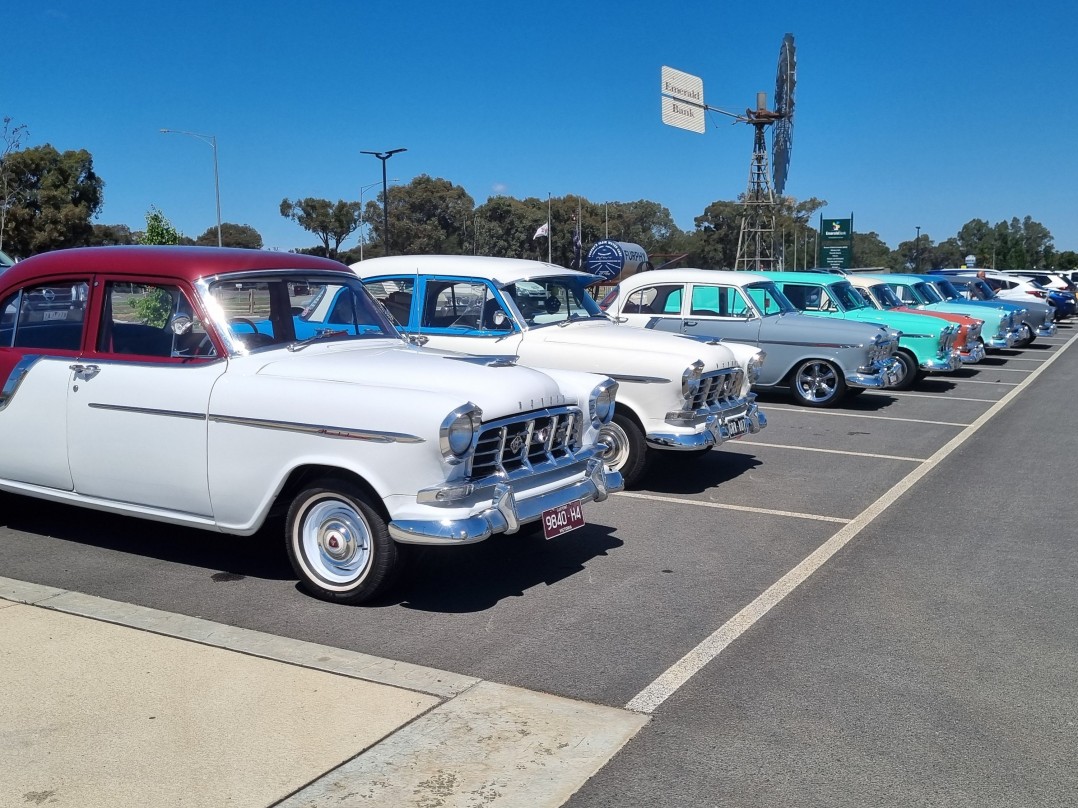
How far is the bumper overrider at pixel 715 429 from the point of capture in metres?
8.30

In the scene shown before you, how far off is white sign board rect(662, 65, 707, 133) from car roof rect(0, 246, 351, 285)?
33.8m

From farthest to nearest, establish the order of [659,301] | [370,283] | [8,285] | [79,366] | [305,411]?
1. [659,301]
2. [370,283]
3. [8,285]
4. [79,366]
5. [305,411]

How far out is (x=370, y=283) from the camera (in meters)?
9.48

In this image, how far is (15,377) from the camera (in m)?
6.38

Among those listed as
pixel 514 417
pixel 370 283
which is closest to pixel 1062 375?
pixel 370 283

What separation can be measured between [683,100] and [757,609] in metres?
35.7

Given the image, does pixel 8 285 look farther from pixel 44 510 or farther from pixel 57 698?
pixel 57 698

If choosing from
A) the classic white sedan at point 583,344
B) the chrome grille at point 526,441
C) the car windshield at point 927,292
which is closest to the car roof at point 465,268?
the classic white sedan at point 583,344

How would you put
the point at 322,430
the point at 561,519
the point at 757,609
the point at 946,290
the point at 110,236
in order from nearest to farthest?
the point at 322,430 → the point at 757,609 → the point at 561,519 → the point at 946,290 → the point at 110,236

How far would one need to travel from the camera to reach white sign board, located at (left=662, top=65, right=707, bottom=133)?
38500 millimetres

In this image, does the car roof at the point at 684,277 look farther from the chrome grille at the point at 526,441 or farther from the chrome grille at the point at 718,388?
the chrome grille at the point at 526,441

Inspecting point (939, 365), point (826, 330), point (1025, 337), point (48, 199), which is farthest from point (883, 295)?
point (48, 199)

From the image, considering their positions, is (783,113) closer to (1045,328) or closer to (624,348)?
(1045,328)

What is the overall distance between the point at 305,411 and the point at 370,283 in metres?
4.20
